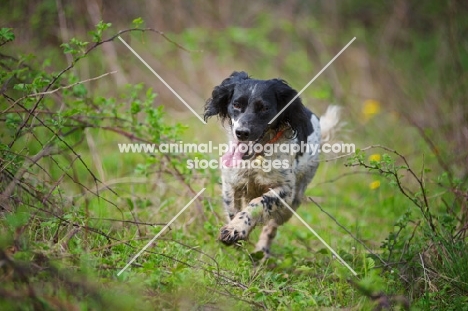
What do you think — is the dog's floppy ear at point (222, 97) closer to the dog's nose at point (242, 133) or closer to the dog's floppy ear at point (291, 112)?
the dog's floppy ear at point (291, 112)

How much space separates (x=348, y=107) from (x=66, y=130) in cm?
462

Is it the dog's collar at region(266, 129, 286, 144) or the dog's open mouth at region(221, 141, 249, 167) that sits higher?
the dog's collar at region(266, 129, 286, 144)

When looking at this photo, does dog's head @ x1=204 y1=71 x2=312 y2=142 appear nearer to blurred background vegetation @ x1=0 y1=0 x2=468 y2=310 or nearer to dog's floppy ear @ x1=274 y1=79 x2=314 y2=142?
dog's floppy ear @ x1=274 y1=79 x2=314 y2=142

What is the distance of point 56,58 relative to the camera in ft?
24.3

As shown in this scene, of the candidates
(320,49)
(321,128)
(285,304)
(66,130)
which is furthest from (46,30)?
(285,304)

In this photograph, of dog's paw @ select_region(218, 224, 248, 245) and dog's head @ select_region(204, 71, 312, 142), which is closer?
dog's paw @ select_region(218, 224, 248, 245)

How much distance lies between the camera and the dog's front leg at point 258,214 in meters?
3.85

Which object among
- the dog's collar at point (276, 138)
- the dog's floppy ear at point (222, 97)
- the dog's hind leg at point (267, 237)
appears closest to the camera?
the dog's collar at point (276, 138)

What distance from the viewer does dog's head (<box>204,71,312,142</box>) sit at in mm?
4164

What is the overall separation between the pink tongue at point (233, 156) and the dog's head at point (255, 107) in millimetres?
105

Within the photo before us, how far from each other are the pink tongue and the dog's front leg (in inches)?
13.5

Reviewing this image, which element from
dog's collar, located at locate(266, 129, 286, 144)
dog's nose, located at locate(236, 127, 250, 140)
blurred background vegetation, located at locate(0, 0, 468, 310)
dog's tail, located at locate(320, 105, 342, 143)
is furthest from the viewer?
dog's tail, located at locate(320, 105, 342, 143)

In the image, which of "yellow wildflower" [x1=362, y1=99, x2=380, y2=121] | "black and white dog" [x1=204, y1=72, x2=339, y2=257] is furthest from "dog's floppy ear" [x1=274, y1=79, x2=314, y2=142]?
"yellow wildflower" [x1=362, y1=99, x2=380, y2=121]

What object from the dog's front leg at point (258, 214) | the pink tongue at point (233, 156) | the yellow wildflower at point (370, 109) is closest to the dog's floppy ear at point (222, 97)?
the pink tongue at point (233, 156)
